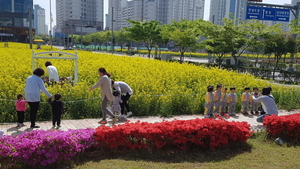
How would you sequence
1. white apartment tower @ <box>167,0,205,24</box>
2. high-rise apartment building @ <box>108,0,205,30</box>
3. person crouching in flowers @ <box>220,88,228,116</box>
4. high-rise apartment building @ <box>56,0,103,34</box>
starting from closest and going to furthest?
person crouching in flowers @ <box>220,88,228,116</box>
high-rise apartment building @ <box>56,0,103,34</box>
high-rise apartment building @ <box>108,0,205,30</box>
white apartment tower @ <box>167,0,205,24</box>

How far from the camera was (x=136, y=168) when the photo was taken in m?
5.07

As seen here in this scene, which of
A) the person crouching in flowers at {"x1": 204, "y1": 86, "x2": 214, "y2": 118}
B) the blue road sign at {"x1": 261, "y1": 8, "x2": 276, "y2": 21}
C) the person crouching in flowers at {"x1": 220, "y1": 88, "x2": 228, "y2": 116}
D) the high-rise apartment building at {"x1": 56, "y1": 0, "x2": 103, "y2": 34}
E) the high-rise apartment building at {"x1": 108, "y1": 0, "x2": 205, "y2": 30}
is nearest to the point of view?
the person crouching in flowers at {"x1": 204, "y1": 86, "x2": 214, "y2": 118}

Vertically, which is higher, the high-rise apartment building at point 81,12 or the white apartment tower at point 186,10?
the white apartment tower at point 186,10

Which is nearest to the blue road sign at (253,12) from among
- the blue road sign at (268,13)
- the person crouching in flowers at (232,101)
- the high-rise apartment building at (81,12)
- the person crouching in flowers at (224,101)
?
the blue road sign at (268,13)

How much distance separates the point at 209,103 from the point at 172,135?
3.68 m

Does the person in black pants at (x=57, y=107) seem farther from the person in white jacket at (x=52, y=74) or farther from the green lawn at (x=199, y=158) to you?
the person in white jacket at (x=52, y=74)

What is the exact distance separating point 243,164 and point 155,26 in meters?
38.5

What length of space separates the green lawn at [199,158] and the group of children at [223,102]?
2.84m

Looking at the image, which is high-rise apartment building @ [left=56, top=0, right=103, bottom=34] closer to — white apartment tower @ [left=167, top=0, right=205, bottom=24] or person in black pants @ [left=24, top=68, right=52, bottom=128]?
white apartment tower @ [left=167, top=0, right=205, bottom=24]

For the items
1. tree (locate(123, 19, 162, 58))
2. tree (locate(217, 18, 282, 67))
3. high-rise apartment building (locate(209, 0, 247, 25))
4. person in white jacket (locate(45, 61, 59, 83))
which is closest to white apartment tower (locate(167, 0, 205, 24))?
high-rise apartment building (locate(209, 0, 247, 25))

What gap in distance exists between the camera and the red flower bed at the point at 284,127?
6734 millimetres

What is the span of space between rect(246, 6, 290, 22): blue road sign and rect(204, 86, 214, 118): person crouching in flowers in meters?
14.7

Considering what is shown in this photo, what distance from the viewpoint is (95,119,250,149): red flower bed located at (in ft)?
18.8

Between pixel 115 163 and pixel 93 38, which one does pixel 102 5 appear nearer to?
pixel 93 38
